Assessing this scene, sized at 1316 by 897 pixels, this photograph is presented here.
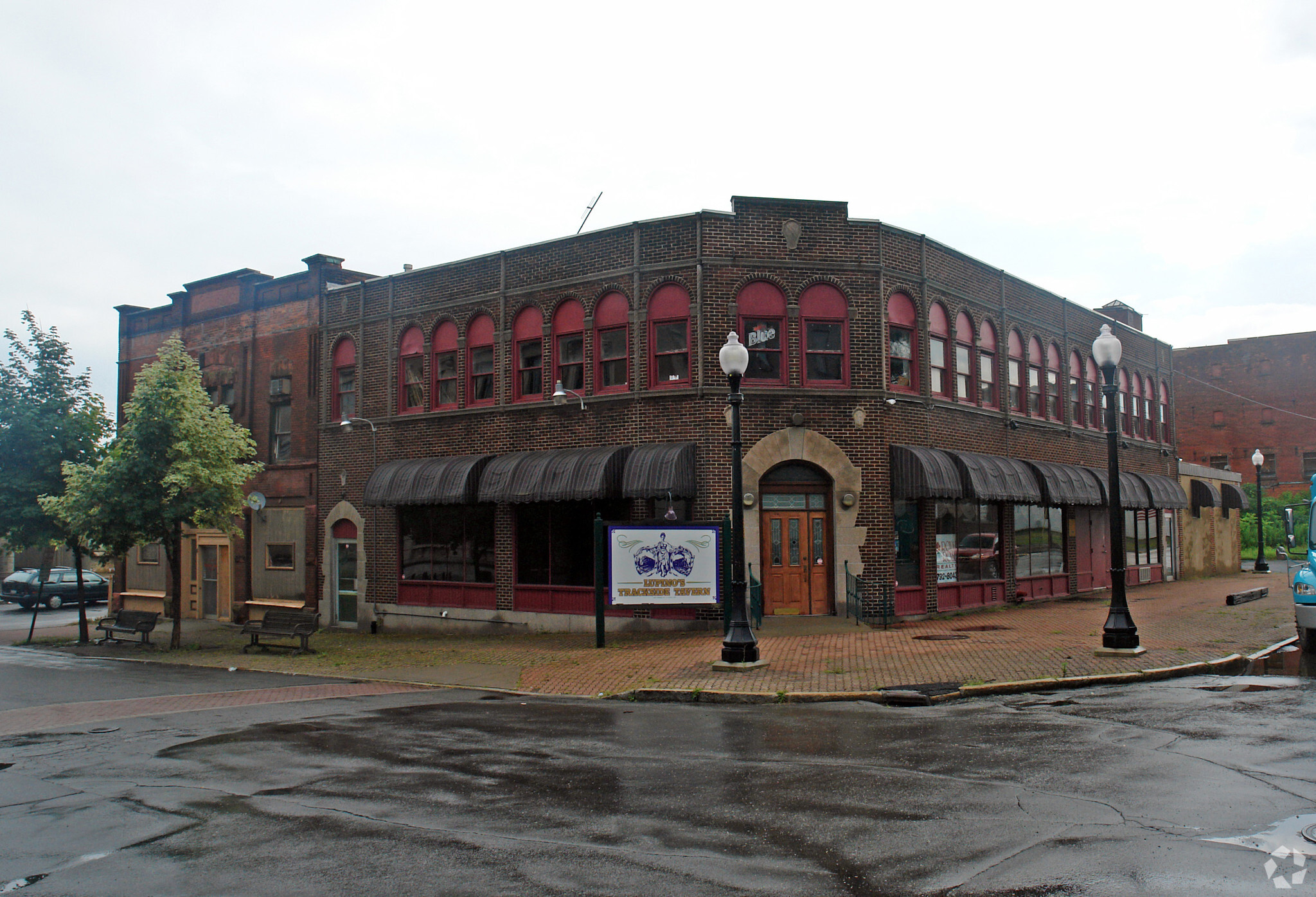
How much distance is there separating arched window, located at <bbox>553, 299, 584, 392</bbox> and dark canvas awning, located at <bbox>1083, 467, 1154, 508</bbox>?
51.1 feet

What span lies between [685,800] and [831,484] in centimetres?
1287

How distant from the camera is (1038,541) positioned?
24328mm

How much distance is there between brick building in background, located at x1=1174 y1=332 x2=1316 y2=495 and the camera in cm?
5522

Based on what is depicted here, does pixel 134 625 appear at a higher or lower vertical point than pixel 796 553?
lower

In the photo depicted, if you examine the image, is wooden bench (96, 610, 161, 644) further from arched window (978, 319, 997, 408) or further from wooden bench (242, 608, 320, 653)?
arched window (978, 319, 997, 408)

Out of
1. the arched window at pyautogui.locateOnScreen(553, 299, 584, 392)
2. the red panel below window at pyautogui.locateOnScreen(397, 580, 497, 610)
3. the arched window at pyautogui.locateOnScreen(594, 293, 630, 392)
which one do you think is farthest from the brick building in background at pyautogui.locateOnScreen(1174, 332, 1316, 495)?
the red panel below window at pyautogui.locateOnScreen(397, 580, 497, 610)

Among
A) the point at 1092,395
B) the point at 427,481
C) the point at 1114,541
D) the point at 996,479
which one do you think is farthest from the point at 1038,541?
the point at 427,481

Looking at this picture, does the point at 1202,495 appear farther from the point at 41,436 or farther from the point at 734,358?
the point at 41,436

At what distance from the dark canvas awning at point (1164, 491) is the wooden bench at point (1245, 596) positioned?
6458 millimetres

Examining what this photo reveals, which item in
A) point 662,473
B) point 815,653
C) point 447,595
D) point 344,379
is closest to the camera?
point 815,653

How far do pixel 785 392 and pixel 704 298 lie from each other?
2.61 metres

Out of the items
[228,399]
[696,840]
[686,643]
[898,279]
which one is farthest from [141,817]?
[228,399]

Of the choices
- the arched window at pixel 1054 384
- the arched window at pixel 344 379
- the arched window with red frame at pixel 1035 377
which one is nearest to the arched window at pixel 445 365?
the arched window at pixel 344 379

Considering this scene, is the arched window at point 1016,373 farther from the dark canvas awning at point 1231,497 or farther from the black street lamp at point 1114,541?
the dark canvas awning at point 1231,497
